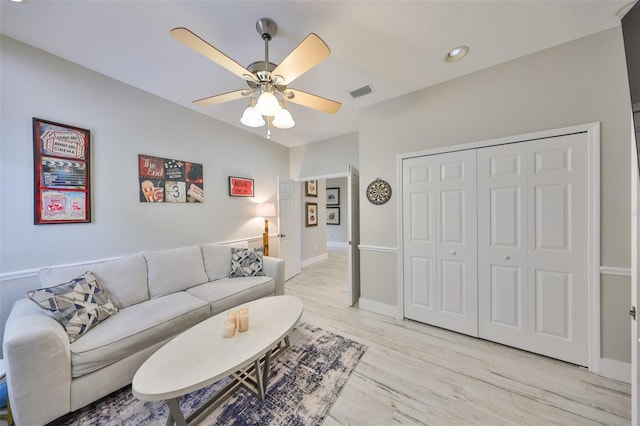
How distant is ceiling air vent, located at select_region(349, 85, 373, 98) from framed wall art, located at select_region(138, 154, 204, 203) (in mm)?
2361

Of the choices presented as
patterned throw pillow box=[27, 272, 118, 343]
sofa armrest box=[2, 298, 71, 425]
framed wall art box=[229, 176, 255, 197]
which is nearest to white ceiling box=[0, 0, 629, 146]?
framed wall art box=[229, 176, 255, 197]

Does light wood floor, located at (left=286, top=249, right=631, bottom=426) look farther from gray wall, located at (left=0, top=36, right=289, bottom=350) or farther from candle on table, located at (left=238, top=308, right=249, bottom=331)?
gray wall, located at (left=0, top=36, right=289, bottom=350)

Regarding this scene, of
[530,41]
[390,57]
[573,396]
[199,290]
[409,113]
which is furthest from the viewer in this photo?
[409,113]

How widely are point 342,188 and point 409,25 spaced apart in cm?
634

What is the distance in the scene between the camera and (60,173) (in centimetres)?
201

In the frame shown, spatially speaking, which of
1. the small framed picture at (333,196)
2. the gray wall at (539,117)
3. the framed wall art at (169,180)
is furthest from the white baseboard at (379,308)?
the small framed picture at (333,196)

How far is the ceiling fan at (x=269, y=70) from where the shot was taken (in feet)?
4.02

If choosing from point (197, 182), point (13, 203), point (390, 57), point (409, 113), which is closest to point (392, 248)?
point (409, 113)

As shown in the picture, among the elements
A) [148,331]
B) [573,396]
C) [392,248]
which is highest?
[392,248]

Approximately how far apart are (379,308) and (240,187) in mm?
2902

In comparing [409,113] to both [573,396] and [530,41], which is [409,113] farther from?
[573,396]

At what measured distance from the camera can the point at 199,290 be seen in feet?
7.96

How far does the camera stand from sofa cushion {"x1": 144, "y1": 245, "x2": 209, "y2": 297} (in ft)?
7.66

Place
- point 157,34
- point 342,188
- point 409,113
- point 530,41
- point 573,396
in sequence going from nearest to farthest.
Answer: point 573,396 → point 157,34 → point 530,41 → point 409,113 → point 342,188
